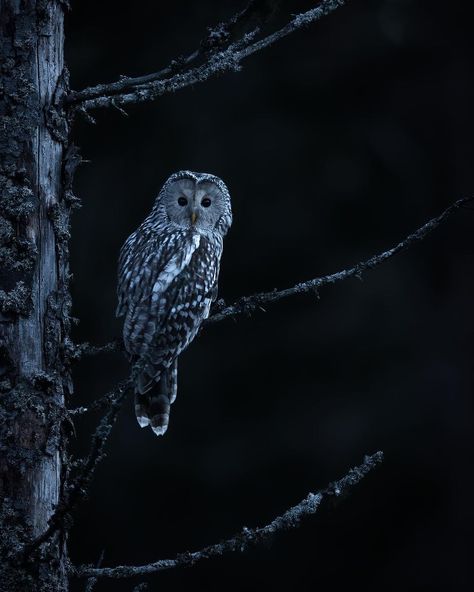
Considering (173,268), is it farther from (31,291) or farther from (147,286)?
(31,291)

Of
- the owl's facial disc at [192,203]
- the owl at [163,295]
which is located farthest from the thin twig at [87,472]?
the owl's facial disc at [192,203]

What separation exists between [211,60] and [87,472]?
108 centimetres

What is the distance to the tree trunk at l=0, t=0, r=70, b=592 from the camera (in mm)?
3033

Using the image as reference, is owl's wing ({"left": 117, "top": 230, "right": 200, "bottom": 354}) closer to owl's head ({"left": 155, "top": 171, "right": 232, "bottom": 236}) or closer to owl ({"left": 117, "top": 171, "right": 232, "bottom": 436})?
owl ({"left": 117, "top": 171, "right": 232, "bottom": 436})

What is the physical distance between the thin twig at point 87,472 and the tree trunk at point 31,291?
96mm

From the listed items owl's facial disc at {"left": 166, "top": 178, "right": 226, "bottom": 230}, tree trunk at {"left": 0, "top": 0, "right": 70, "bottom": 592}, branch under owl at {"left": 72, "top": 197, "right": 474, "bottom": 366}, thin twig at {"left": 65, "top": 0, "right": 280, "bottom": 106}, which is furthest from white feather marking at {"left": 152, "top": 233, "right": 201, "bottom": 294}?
thin twig at {"left": 65, "top": 0, "right": 280, "bottom": 106}

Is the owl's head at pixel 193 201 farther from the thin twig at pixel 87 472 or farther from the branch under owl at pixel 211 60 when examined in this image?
the thin twig at pixel 87 472

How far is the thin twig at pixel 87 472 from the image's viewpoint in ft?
8.19

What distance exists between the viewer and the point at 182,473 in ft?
27.4

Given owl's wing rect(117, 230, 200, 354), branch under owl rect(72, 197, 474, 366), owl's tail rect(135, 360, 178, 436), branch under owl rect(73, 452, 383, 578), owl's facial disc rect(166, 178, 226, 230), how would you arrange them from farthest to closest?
owl's facial disc rect(166, 178, 226, 230)
owl's tail rect(135, 360, 178, 436)
owl's wing rect(117, 230, 200, 354)
branch under owl rect(72, 197, 474, 366)
branch under owl rect(73, 452, 383, 578)

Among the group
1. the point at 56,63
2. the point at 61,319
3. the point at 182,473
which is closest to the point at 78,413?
the point at 61,319

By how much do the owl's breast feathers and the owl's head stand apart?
188mm

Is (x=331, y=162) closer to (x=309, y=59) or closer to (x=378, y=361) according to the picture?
(x=309, y=59)

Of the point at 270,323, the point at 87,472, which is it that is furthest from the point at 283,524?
the point at 270,323
